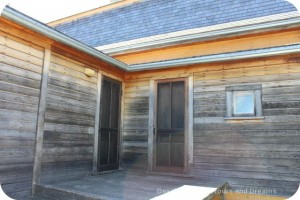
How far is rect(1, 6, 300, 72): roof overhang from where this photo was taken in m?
3.42

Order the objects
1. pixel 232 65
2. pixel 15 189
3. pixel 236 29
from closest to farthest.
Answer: pixel 15 189
pixel 232 65
pixel 236 29

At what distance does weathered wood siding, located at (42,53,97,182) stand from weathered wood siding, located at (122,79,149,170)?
108 centimetres

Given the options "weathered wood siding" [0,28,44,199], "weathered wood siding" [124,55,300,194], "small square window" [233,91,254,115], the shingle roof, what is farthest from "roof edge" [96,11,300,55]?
"weathered wood siding" [0,28,44,199]

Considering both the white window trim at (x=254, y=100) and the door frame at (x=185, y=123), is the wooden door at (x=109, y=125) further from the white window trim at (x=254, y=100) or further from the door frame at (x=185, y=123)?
the white window trim at (x=254, y=100)

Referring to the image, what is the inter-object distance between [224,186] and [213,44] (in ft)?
10.5

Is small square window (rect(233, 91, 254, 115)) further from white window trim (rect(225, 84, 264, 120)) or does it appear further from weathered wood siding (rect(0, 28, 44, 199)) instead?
weathered wood siding (rect(0, 28, 44, 199))

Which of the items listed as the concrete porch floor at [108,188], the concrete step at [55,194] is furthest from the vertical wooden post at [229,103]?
the concrete step at [55,194]

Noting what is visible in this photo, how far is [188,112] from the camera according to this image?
5.25 meters

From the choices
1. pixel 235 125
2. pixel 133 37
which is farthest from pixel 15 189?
pixel 133 37

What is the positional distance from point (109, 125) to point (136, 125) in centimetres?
64

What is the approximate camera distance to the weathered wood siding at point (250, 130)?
173 inches

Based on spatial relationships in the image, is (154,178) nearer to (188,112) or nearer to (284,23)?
(188,112)

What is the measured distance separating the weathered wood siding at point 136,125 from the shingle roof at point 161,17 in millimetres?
1812

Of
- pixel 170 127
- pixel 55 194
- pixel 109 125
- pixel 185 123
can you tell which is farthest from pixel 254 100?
pixel 55 194
